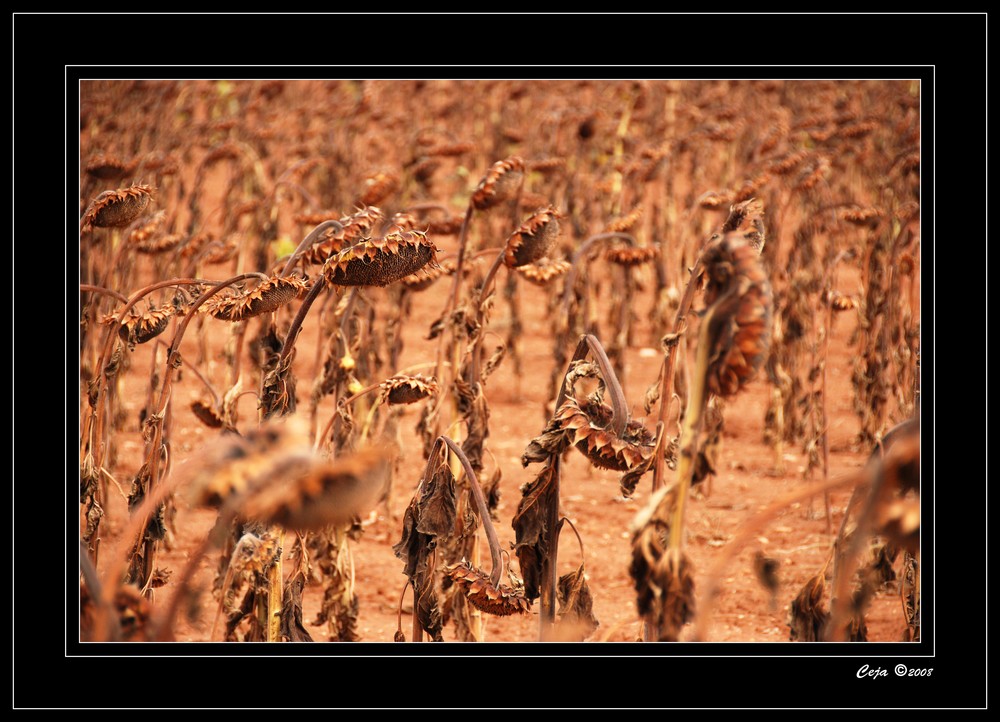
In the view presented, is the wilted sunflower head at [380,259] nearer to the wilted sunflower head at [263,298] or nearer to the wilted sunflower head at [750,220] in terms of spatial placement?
the wilted sunflower head at [263,298]

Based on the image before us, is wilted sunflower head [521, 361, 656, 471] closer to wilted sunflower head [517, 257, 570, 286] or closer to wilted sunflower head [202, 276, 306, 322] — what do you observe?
wilted sunflower head [202, 276, 306, 322]

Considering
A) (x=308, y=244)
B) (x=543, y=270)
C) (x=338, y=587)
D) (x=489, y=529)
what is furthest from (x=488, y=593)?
(x=543, y=270)

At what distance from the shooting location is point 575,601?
252 cm

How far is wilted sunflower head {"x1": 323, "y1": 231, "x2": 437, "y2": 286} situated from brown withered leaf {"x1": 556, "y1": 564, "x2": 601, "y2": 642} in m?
0.86

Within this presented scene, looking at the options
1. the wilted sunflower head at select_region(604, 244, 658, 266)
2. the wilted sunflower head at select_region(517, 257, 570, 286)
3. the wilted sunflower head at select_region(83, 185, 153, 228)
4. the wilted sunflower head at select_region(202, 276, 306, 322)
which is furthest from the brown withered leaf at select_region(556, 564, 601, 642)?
the wilted sunflower head at select_region(604, 244, 658, 266)

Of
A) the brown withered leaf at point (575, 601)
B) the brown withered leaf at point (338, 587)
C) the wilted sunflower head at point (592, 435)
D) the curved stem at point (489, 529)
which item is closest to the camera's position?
the wilted sunflower head at point (592, 435)

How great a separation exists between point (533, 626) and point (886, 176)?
4684 mm

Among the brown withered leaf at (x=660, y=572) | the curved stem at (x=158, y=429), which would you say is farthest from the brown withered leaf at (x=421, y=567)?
the brown withered leaf at (x=660, y=572)

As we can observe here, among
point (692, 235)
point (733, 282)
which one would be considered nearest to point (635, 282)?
point (692, 235)

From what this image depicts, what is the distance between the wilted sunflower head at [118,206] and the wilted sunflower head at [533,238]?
1.00 meters

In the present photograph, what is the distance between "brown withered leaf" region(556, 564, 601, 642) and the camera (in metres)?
2.49

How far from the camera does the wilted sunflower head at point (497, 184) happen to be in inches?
118

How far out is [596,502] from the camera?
17.3 feet

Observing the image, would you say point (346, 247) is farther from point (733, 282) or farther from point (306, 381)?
point (306, 381)
